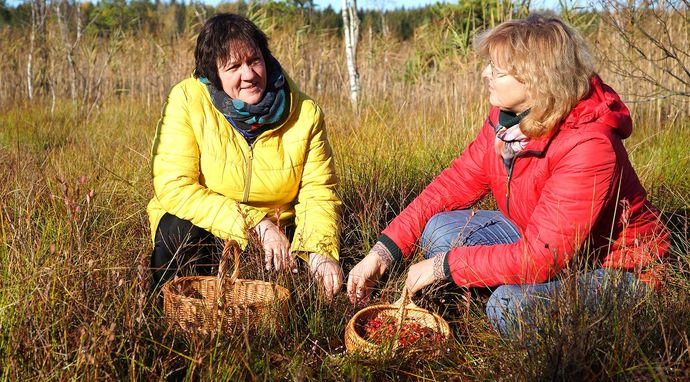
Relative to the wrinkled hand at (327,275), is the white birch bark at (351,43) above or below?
above

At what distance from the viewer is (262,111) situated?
8.68ft

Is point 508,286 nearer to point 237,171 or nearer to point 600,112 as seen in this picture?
point 600,112

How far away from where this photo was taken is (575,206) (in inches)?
81.2

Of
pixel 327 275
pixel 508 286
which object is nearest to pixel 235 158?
pixel 327 275

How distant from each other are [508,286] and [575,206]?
367 mm

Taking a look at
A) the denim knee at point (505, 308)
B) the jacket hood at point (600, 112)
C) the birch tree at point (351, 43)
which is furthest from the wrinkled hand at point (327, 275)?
the birch tree at point (351, 43)

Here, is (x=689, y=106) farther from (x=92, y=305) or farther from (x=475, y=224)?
(x=92, y=305)

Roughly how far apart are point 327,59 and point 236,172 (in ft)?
16.9

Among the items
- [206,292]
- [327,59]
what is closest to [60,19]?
[327,59]

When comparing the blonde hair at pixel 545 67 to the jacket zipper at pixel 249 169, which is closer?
the blonde hair at pixel 545 67

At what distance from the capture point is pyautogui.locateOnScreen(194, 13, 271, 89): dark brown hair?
8.57 ft

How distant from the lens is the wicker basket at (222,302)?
6.16ft

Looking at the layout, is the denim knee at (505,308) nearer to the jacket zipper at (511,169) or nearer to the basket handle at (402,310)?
the basket handle at (402,310)

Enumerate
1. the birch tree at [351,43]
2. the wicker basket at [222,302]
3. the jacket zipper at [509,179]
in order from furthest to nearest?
1. the birch tree at [351,43]
2. the jacket zipper at [509,179]
3. the wicker basket at [222,302]
